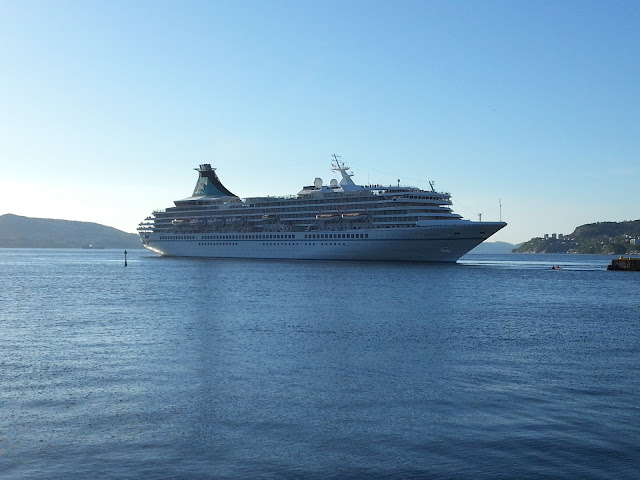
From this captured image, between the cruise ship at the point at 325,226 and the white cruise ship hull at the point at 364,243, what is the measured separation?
0.46 feet

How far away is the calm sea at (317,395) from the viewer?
13000 mm

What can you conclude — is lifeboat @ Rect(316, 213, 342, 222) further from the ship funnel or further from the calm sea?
the calm sea

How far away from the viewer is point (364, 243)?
97250mm

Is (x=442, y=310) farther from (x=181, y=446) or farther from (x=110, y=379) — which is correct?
(x=181, y=446)

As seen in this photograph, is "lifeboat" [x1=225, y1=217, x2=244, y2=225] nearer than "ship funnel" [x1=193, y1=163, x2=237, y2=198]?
Yes

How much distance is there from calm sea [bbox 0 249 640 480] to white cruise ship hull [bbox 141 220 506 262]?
52.2 meters

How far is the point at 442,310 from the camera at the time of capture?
4144cm

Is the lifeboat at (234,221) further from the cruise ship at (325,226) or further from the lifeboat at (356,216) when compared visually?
the lifeboat at (356,216)

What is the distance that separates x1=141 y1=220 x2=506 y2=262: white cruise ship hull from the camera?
9125 centimetres

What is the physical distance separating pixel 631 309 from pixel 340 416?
3430 centimetres

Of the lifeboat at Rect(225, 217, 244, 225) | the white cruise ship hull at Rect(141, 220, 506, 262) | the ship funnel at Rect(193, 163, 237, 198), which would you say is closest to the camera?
the white cruise ship hull at Rect(141, 220, 506, 262)

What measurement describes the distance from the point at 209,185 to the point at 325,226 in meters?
42.6

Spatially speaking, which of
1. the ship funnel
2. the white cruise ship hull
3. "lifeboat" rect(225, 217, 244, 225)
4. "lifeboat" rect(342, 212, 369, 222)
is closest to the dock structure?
the white cruise ship hull

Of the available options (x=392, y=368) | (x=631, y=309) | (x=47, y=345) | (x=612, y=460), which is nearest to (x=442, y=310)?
(x=631, y=309)
